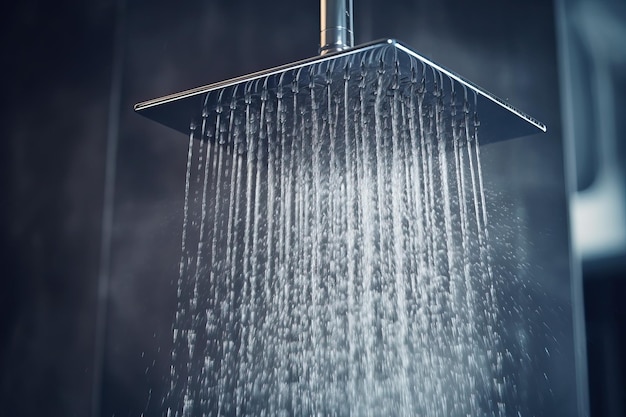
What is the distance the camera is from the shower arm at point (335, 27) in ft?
3.53

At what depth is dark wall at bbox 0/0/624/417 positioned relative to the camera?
1.42m

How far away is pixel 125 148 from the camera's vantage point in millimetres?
1621

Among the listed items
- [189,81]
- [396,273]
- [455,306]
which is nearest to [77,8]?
[189,81]

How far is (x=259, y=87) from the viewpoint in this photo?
974 mm

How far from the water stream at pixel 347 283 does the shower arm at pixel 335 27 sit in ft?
0.37

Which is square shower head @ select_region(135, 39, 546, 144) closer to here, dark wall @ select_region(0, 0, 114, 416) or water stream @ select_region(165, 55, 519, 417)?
water stream @ select_region(165, 55, 519, 417)

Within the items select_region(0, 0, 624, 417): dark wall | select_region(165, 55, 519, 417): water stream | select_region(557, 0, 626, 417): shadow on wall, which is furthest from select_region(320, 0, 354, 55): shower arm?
select_region(557, 0, 626, 417): shadow on wall

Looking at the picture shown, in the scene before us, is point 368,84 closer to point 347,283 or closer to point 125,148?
point 347,283

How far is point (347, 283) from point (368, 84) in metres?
0.49

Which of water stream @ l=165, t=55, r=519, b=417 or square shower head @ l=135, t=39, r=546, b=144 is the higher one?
square shower head @ l=135, t=39, r=546, b=144

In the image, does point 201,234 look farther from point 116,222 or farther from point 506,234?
point 506,234

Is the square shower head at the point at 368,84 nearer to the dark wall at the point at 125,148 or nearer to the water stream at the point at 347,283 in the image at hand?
the water stream at the point at 347,283

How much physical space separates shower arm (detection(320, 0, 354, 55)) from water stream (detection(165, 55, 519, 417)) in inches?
4.5

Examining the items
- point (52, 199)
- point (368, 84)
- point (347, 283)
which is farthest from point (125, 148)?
point (368, 84)
